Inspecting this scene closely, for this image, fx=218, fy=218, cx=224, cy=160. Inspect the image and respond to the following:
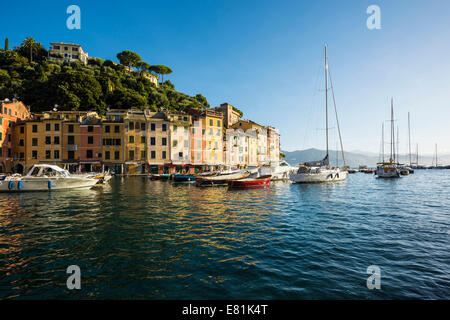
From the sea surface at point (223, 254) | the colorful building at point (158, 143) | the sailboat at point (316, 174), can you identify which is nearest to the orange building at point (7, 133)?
the colorful building at point (158, 143)

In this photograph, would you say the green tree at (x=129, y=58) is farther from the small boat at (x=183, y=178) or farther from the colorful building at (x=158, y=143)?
the small boat at (x=183, y=178)

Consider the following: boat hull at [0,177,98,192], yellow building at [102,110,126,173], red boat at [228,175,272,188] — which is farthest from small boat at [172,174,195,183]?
yellow building at [102,110,126,173]

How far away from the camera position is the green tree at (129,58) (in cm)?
9264

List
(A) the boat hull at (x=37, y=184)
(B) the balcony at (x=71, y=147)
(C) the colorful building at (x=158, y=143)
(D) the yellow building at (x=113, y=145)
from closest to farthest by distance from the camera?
1. (A) the boat hull at (x=37, y=184)
2. (B) the balcony at (x=71, y=147)
3. (D) the yellow building at (x=113, y=145)
4. (C) the colorful building at (x=158, y=143)

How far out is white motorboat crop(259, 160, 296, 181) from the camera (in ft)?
126

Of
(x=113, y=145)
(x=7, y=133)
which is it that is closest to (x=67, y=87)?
(x=7, y=133)

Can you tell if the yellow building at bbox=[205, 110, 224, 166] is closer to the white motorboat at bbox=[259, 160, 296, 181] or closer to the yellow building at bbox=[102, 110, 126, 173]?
Answer: the white motorboat at bbox=[259, 160, 296, 181]

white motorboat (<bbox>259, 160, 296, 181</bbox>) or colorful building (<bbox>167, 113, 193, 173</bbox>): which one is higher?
colorful building (<bbox>167, 113, 193, 173</bbox>)

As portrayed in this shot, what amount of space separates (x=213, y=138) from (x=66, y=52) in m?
83.8

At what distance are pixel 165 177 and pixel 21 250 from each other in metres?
32.1

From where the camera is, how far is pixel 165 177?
3941 cm

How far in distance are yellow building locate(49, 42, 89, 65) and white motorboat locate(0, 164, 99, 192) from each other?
88797 millimetres

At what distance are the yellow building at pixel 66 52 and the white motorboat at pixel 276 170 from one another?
9430 cm
